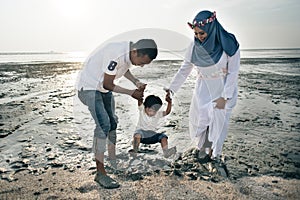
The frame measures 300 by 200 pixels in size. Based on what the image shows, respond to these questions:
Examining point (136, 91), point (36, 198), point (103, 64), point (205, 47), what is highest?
point (205, 47)

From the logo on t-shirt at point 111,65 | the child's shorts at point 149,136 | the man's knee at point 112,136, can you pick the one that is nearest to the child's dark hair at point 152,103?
the child's shorts at point 149,136

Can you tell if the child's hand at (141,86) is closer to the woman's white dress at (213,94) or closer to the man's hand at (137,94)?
the man's hand at (137,94)

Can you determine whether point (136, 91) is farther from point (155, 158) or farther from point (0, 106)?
point (0, 106)

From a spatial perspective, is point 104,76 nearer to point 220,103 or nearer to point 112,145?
point 112,145

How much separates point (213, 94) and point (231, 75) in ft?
1.19

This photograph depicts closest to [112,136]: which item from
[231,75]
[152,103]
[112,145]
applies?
[112,145]

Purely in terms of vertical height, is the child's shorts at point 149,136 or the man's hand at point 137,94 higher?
the man's hand at point 137,94

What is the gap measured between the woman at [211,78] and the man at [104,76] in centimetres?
69

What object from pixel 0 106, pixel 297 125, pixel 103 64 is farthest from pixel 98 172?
pixel 0 106

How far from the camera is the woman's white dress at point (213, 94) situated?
3301 mm

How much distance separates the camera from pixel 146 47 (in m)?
2.90

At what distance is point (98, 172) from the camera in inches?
130

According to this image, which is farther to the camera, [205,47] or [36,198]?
[205,47]

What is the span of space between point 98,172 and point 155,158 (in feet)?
3.20
